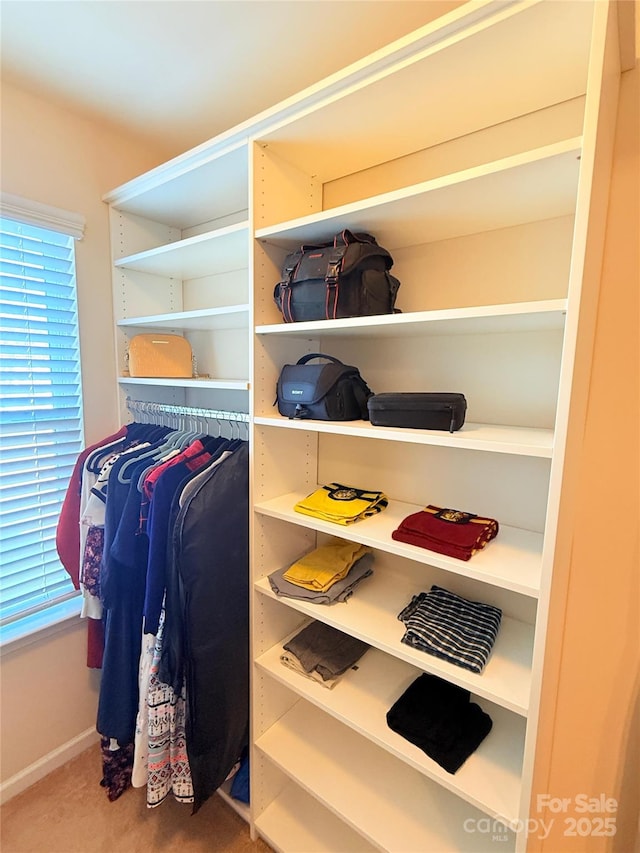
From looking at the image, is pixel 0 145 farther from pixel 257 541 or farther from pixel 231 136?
pixel 257 541

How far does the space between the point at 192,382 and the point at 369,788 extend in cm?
156

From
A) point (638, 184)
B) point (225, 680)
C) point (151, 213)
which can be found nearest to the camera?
point (638, 184)

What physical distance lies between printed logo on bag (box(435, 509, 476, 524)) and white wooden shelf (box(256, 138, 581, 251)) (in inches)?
33.5

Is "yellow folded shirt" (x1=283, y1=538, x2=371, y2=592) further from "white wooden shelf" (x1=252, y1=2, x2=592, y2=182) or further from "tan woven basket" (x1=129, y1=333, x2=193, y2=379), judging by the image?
"white wooden shelf" (x1=252, y1=2, x2=592, y2=182)

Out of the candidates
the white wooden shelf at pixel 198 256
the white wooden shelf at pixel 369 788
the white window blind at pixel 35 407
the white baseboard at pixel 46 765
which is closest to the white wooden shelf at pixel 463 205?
the white wooden shelf at pixel 198 256

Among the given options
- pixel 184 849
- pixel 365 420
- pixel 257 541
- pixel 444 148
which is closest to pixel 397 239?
pixel 444 148

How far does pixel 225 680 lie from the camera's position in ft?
4.56

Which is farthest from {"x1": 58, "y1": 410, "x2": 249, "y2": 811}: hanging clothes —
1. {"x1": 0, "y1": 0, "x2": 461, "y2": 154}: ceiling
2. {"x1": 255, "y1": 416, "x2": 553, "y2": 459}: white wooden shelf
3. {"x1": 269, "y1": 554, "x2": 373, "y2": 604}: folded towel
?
{"x1": 0, "y1": 0, "x2": 461, "y2": 154}: ceiling

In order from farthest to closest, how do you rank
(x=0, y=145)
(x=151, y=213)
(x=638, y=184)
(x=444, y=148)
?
1. (x=151, y=213)
2. (x=0, y=145)
3. (x=444, y=148)
4. (x=638, y=184)

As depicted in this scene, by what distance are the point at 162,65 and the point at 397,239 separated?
100 cm

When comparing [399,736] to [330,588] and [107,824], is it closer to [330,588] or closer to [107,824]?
[330,588]

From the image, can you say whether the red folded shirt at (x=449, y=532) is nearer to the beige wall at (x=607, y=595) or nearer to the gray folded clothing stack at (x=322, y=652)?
the beige wall at (x=607, y=595)

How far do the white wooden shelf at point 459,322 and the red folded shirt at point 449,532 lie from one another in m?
0.55

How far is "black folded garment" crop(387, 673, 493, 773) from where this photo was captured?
109cm
